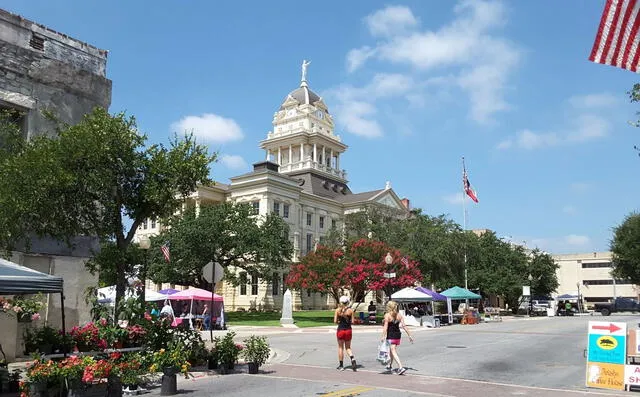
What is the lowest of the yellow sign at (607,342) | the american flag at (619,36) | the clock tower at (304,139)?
the yellow sign at (607,342)

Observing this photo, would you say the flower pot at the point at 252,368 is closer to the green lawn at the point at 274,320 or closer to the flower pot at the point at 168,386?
the flower pot at the point at 168,386

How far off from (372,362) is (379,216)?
4557 centimetres

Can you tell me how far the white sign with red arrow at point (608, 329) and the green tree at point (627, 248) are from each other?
2115 inches

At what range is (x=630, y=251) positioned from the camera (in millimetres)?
59969

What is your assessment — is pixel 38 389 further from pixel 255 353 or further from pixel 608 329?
pixel 608 329

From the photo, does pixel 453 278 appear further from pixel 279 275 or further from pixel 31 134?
pixel 31 134

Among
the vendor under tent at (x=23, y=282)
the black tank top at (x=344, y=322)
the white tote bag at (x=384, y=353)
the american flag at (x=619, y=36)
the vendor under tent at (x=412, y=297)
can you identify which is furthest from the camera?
the vendor under tent at (x=412, y=297)

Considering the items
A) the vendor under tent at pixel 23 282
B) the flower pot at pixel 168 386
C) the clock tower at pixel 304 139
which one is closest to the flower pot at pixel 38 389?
the vendor under tent at pixel 23 282

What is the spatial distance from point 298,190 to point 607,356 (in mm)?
62506

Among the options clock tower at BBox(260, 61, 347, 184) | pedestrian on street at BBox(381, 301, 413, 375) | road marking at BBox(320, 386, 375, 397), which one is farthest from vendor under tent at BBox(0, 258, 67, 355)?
clock tower at BBox(260, 61, 347, 184)

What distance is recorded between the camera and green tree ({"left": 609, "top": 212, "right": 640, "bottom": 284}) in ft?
197

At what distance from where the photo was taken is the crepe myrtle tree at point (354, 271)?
131ft

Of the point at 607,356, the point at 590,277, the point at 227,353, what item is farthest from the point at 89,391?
the point at 590,277

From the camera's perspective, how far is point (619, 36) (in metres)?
10.6
